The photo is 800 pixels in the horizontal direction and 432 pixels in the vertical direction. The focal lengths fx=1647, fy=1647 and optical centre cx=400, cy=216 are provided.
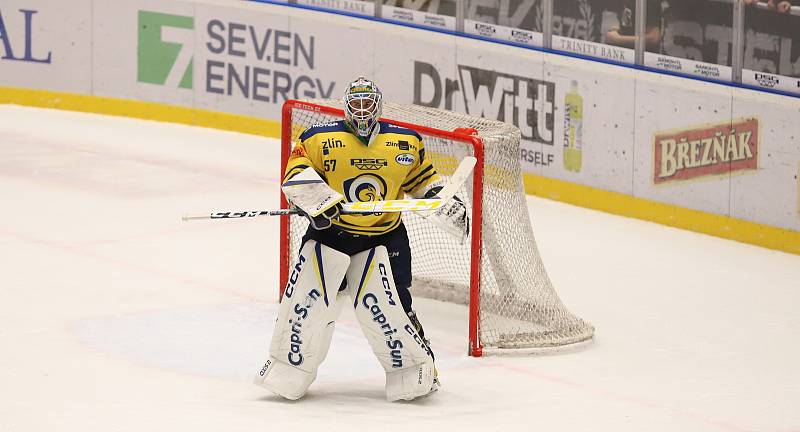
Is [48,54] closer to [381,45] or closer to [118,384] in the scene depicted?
[381,45]

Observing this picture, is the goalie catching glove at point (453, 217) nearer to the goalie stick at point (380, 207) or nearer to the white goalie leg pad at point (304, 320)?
the goalie stick at point (380, 207)

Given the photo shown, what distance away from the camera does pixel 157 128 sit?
14711 mm

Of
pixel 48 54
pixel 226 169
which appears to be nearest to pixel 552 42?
pixel 226 169

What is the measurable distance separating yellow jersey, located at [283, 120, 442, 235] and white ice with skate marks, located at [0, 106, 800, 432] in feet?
2.77

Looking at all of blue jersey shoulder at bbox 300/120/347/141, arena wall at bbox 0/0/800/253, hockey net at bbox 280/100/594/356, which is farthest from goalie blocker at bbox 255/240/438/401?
arena wall at bbox 0/0/800/253

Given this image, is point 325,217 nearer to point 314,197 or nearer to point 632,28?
point 314,197

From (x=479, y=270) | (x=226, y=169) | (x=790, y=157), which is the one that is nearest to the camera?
(x=479, y=270)

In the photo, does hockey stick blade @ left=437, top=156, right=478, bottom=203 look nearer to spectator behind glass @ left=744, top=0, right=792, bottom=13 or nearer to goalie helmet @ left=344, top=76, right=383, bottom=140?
goalie helmet @ left=344, top=76, right=383, bottom=140

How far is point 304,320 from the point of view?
288 inches

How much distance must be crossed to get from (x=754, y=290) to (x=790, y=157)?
123 cm

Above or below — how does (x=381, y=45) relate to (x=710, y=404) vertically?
above

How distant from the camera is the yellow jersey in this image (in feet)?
24.3

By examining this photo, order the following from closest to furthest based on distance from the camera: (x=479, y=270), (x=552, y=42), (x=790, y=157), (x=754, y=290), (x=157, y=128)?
(x=479, y=270), (x=754, y=290), (x=790, y=157), (x=552, y=42), (x=157, y=128)

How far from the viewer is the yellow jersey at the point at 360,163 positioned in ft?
24.3
